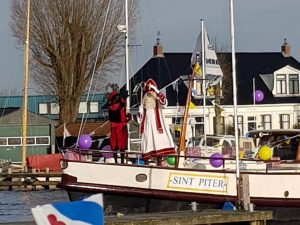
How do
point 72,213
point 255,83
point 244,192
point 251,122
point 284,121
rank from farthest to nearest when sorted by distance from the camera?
point 255,83 < point 284,121 < point 251,122 < point 244,192 < point 72,213

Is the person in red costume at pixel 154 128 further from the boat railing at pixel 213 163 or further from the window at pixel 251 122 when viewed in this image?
the window at pixel 251 122

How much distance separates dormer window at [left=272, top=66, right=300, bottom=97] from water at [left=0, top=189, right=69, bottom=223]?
90.5 feet

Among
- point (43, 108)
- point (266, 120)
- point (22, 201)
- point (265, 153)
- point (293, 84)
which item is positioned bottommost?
point (22, 201)

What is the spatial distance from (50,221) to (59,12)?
59.9 metres

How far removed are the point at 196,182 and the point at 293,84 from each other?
154 ft

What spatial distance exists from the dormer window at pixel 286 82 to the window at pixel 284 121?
178cm

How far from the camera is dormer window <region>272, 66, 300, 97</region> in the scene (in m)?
67.6

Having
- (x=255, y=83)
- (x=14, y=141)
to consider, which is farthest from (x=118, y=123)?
(x=255, y=83)

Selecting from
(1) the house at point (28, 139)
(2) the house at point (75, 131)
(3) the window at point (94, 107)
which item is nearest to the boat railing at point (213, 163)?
(2) the house at point (75, 131)

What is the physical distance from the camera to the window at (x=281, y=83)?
68.0m

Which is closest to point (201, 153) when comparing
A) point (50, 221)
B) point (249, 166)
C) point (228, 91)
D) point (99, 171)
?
point (249, 166)

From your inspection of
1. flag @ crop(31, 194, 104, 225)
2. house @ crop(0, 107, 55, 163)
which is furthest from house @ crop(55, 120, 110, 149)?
flag @ crop(31, 194, 104, 225)

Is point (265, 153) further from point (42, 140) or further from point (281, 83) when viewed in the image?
point (281, 83)

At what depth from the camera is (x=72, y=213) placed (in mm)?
8359
